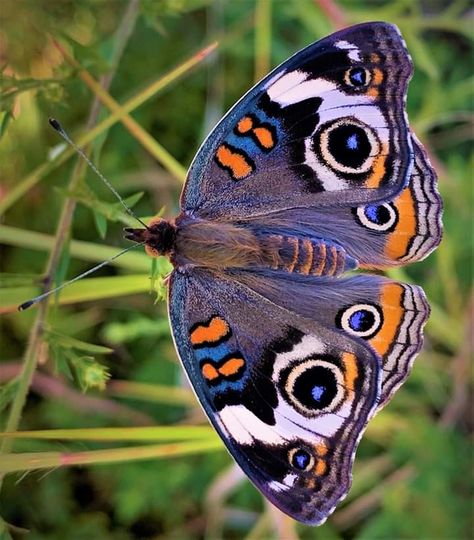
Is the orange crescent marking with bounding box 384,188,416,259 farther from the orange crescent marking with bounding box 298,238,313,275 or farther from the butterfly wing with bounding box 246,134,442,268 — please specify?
the orange crescent marking with bounding box 298,238,313,275

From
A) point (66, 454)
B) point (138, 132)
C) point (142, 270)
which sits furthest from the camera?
point (142, 270)

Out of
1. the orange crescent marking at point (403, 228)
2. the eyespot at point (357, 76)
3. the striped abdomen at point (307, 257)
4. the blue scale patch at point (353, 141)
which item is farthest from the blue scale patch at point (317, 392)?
the eyespot at point (357, 76)

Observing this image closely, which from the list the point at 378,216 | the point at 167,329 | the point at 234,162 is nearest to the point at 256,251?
the point at 234,162

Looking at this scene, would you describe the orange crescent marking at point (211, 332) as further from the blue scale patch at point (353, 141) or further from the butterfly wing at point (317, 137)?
the blue scale patch at point (353, 141)

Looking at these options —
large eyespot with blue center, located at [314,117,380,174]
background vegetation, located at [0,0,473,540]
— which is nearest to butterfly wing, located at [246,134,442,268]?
large eyespot with blue center, located at [314,117,380,174]

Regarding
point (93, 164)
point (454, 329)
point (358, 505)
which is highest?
point (93, 164)

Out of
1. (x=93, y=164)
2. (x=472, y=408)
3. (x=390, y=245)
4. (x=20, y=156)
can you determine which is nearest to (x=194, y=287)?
(x=93, y=164)

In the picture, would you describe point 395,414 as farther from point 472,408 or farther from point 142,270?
point 142,270
